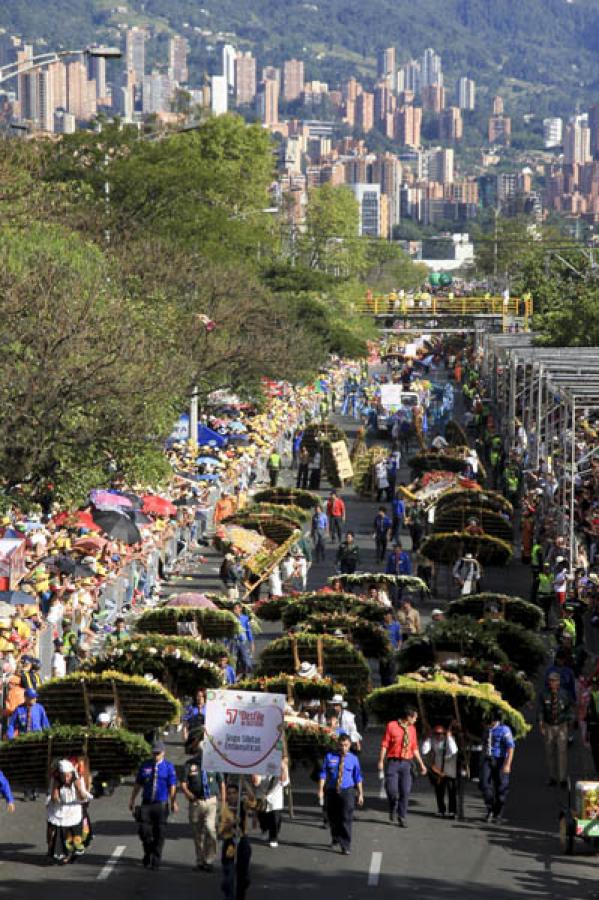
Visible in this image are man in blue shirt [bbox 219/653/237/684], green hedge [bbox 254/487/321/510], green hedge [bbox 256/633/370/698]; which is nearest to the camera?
man in blue shirt [bbox 219/653/237/684]

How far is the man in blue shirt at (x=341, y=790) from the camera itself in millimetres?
18078

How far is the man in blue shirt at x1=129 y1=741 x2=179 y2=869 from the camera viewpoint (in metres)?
17.5

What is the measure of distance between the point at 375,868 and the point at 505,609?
1038cm

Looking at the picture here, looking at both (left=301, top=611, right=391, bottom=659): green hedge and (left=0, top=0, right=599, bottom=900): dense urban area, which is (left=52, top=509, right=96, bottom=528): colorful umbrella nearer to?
(left=0, top=0, right=599, bottom=900): dense urban area

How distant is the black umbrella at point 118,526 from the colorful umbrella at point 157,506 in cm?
322

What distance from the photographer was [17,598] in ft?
92.3

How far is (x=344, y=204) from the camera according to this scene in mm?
125625

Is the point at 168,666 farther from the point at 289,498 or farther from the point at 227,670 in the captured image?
the point at 289,498

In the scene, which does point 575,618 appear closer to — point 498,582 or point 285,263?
point 498,582

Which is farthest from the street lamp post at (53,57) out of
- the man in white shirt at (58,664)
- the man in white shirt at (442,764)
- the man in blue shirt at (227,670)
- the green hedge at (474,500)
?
the green hedge at (474,500)

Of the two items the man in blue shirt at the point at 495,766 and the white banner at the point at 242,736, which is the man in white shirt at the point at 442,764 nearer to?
the man in blue shirt at the point at 495,766

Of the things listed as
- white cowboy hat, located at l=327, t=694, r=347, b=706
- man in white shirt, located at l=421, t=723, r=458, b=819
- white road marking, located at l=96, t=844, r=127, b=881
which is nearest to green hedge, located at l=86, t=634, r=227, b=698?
white cowboy hat, located at l=327, t=694, r=347, b=706

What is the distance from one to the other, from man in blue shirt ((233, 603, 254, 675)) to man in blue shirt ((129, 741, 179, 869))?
8112 millimetres

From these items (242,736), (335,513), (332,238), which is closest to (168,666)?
(242,736)
